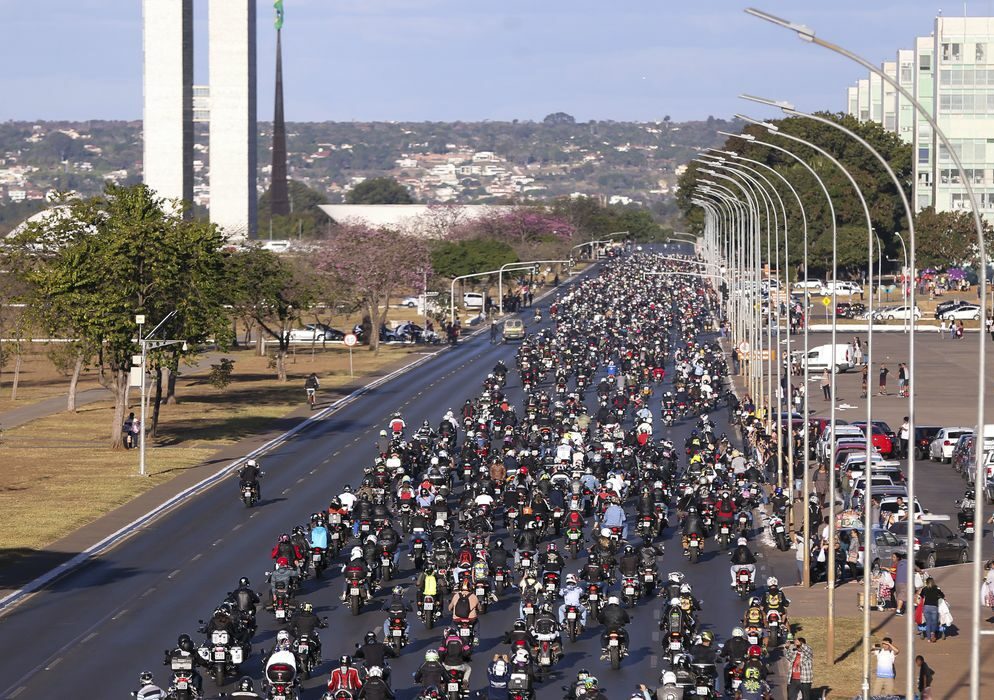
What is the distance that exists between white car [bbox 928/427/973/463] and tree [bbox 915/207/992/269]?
85160 mm

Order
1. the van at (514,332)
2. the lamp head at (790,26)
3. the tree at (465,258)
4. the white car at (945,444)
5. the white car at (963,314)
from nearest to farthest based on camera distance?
1. the lamp head at (790,26)
2. the white car at (945,444)
3. the van at (514,332)
4. the white car at (963,314)
5. the tree at (465,258)

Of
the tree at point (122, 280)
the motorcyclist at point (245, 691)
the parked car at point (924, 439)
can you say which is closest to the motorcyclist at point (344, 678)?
the motorcyclist at point (245, 691)

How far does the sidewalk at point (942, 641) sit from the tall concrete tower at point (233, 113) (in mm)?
142697

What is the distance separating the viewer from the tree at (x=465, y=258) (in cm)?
14925

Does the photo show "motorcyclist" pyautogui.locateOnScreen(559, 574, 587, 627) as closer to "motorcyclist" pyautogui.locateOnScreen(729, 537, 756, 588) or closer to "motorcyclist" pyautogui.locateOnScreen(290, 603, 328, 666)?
"motorcyclist" pyautogui.locateOnScreen(729, 537, 756, 588)

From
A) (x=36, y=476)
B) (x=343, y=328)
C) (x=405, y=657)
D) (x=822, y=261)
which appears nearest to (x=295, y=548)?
(x=405, y=657)

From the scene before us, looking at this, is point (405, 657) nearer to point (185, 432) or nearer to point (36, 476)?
point (36, 476)

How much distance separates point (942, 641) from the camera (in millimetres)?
29688

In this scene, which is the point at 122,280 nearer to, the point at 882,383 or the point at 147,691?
the point at 882,383

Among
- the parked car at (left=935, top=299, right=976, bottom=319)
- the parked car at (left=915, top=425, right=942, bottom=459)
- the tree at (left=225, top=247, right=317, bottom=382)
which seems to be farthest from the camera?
the parked car at (left=935, top=299, right=976, bottom=319)

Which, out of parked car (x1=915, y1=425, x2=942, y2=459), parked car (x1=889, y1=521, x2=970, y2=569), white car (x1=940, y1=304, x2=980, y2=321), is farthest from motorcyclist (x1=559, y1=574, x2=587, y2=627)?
white car (x1=940, y1=304, x2=980, y2=321)

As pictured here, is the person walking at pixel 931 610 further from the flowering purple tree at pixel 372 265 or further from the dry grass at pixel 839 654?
the flowering purple tree at pixel 372 265

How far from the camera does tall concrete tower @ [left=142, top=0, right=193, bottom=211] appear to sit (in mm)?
174500

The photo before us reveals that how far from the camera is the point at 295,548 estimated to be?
32906mm
